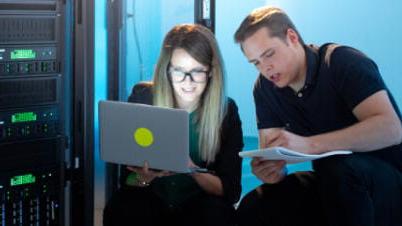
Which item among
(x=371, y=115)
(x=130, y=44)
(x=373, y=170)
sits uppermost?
(x=130, y=44)

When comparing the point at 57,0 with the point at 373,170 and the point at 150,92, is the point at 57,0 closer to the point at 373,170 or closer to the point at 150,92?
the point at 150,92

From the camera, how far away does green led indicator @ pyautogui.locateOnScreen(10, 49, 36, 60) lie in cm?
229

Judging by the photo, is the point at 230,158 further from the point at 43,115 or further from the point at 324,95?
the point at 43,115

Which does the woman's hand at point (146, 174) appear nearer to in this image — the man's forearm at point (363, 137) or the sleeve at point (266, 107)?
the sleeve at point (266, 107)

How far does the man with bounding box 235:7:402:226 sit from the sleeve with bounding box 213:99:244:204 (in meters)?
0.08

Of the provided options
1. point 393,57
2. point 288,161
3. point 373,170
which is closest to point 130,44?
point 288,161

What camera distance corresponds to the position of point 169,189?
2.36m

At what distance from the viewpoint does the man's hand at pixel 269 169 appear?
2.19 metres

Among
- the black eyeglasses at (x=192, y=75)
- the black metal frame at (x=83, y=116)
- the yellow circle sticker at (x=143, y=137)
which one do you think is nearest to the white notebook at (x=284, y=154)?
the yellow circle sticker at (x=143, y=137)

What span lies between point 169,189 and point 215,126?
0.28 m

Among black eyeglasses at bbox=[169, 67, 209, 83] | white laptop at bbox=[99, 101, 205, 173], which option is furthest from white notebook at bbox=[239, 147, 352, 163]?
black eyeglasses at bbox=[169, 67, 209, 83]

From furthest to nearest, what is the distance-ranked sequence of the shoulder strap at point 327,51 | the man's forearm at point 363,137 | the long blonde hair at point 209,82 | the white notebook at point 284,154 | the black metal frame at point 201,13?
the black metal frame at point 201,13 < the long blonde hair at point 209,82 < the shoulder strap at point 327,51 < the man's forearm at point 363,137 < the white notebook at point 284,154

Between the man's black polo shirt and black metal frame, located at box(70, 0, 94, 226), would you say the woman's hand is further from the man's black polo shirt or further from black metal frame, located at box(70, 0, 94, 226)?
the man's black polo shirt

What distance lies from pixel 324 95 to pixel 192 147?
0.52 m
